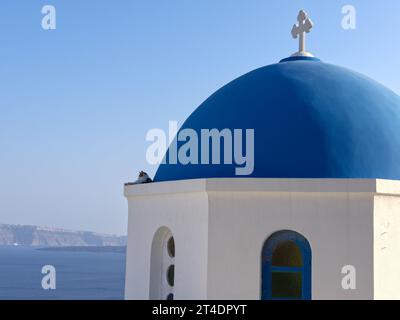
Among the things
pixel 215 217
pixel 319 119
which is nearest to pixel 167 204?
pixel 215 217

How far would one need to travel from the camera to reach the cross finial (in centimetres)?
1042

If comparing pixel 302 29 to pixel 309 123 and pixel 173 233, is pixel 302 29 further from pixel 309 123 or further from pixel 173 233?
pixel 173 233

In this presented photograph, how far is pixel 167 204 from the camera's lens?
29.8 ft

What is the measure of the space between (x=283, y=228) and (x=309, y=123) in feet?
5.30

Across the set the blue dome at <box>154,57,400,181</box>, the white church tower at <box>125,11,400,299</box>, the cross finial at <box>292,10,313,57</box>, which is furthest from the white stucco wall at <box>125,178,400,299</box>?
the cross finial at <box>292,10,313,57</box>

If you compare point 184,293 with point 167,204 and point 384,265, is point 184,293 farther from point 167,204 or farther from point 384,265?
point 384,265

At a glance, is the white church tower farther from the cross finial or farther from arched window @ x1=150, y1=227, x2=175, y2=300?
the cross finial

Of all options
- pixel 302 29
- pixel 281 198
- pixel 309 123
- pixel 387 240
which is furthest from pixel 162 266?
pixel 302 29

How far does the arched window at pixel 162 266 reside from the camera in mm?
A: 9430

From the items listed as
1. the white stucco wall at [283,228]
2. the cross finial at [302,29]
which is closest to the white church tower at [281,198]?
the white stucco wall at [283,228]

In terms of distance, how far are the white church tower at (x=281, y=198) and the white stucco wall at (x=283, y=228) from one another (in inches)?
0.5

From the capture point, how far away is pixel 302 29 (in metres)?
10.5

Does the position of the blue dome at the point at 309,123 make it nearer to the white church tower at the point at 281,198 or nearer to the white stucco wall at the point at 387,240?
the white church tower at the point at 281,198

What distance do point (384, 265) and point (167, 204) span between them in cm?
321
